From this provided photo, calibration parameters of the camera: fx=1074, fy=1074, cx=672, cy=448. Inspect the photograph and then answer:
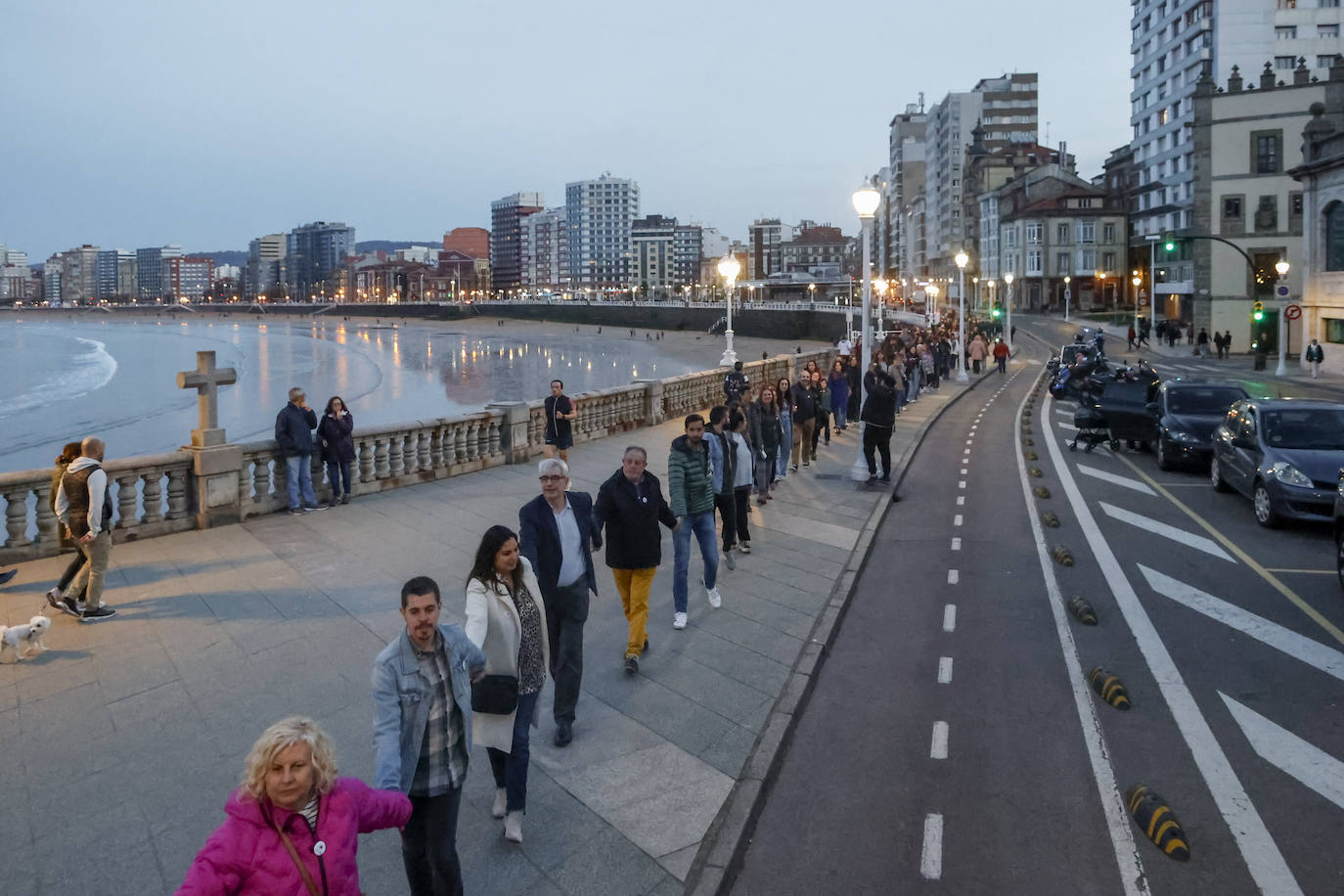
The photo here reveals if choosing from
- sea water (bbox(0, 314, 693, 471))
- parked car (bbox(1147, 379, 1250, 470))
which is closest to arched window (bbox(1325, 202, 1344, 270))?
parked car (bbox(1147, 379, 1250, 470))

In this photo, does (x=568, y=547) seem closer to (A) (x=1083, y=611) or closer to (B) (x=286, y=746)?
(B) (x=286, y=746)

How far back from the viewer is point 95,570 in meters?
9.48

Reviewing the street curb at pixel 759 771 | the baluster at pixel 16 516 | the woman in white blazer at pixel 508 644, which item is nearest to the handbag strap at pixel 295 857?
the woman in white blazer at pixel 508 644

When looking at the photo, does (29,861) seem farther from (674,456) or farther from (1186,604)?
(1186,604)

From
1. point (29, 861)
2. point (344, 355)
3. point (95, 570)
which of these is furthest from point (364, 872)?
point (344, 355)

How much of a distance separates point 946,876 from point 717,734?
206 centimetres

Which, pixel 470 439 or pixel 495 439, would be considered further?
pixel 495 439

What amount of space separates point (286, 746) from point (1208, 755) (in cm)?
604

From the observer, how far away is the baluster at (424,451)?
16859mm

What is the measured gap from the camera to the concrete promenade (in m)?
5.70

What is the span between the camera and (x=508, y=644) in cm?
537

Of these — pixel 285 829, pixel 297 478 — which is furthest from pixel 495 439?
pixel 285 829

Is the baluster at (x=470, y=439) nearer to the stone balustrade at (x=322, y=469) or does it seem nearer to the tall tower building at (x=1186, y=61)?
the stone balustrade at (x=322, y=469)

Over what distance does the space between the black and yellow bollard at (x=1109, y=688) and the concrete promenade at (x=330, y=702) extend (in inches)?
93.3
